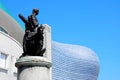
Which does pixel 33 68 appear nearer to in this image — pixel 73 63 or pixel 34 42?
pixel 34 42

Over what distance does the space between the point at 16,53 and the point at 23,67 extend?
71.2 ft

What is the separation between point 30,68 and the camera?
31.4 feet

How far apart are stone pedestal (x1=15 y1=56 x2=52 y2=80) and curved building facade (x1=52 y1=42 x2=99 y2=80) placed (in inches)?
3479

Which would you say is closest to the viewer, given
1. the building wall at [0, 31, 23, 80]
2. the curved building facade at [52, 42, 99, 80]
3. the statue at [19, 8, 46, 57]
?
the statue at [19, 8, 46, 57]

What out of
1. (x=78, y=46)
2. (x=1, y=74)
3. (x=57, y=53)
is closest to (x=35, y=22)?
(x=1, y=74)

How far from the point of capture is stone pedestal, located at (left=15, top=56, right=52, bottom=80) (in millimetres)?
9476

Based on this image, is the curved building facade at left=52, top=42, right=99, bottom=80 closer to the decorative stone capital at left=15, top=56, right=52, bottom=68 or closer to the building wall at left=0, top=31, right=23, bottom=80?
the building wall at left=0, top=31, right=23, bottom=80

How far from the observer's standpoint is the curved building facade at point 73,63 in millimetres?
101875

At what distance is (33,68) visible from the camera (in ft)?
31.3

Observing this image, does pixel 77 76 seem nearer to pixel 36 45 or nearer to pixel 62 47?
pixel 62 47

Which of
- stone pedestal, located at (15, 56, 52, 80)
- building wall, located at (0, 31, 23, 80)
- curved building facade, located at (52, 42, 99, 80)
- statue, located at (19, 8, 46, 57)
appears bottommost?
stone pedestal, located at (15, 56, 52, 80)

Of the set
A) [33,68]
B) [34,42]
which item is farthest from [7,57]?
[33,68]

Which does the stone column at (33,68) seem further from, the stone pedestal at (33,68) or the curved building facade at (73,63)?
the curved building facade at (73,63)

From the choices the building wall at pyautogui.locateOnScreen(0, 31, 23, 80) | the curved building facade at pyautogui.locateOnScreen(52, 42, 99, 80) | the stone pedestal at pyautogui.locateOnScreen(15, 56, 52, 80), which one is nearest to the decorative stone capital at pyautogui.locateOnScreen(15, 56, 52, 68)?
the stone pedestal at pyautogui.locateOnScreen(15, 56, 52, 80)
